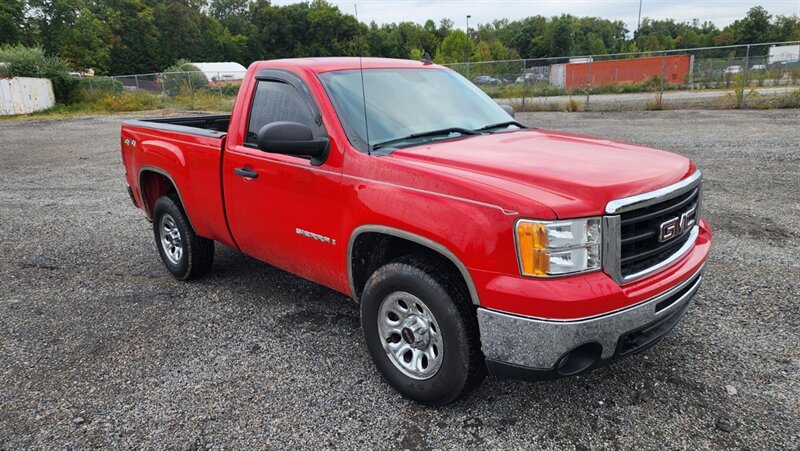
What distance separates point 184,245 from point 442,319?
9.68 ft

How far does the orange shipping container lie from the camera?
82.1ft

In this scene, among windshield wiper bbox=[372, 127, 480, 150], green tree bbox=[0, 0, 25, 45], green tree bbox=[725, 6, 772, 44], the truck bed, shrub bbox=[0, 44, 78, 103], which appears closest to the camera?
windshield wiper bbox=[372, 127, 480, 150]

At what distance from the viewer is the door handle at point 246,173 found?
3.73 meters

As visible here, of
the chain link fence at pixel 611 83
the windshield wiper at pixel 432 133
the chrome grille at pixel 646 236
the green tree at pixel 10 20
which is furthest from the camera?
the green tree at pixel 10 20

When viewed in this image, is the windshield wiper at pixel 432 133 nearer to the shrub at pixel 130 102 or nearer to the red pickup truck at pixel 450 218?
the red pickup truck at pixel 450 218

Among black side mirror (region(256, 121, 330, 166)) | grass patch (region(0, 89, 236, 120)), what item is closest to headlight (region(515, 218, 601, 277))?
black side mirror (region(256, 121, 330, 166))

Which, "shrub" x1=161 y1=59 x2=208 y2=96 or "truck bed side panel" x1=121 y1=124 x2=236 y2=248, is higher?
"shrub" x1=161 y1=59 x2=208 y2=96

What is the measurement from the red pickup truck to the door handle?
12mm

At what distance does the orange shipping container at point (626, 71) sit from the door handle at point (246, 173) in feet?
74.7

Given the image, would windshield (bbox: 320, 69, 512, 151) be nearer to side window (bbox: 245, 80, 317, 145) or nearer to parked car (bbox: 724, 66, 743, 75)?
side window (bbox: 245, 80, 317, 145)

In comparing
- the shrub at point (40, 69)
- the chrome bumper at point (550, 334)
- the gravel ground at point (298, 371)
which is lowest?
the gravel ground at point (298, 371)

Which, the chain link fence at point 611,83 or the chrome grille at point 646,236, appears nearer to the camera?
the chrome grille at point 646,236

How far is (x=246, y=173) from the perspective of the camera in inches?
149

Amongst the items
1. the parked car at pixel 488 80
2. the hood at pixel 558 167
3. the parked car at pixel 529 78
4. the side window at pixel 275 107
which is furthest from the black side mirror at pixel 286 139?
the parked car at pixel 488 80
